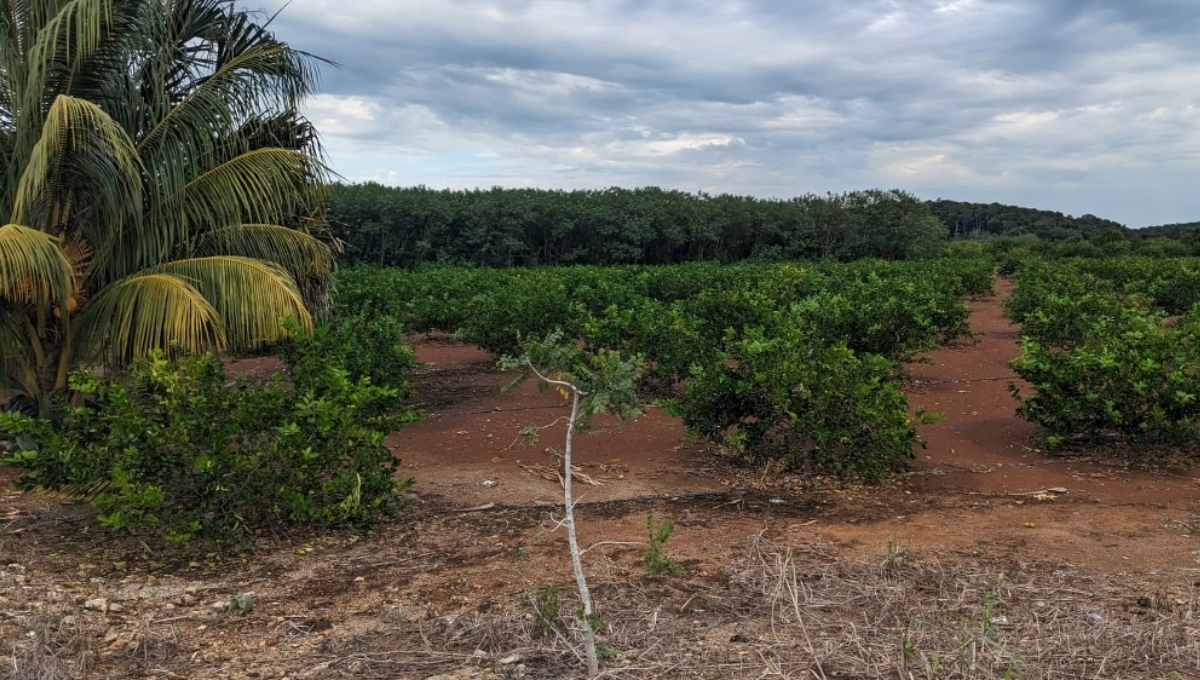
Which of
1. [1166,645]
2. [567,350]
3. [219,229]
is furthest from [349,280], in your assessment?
[1166,645]

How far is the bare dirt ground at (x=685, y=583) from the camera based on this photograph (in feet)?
11.9

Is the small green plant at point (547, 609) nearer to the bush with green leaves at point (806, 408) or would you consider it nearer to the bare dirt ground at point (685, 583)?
the bare dirt ground at point (685, 583)

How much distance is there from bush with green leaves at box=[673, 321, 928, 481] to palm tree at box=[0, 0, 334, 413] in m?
3.25

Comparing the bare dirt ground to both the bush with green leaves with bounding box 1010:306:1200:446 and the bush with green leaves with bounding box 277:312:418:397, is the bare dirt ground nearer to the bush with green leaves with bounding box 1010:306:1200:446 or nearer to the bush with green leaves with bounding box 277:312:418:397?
the bush with green leaves with bounding box 1010:306:1200:446

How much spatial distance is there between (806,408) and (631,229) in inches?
1496

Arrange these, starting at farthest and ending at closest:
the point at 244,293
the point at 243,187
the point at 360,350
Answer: the point at 360,350 → the point at 243,187 → the point at 244,293

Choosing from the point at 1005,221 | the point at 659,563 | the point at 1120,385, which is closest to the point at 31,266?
the point at 659,563

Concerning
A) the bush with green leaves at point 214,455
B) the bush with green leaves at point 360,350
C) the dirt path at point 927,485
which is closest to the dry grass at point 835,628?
the dirt path at point 927,485

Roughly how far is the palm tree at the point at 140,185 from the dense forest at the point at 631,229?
110 ft

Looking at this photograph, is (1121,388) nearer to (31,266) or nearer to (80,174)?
(31,266)

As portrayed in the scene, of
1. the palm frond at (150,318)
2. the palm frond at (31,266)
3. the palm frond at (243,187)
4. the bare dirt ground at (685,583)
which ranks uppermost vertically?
the palm frond at (243,187)

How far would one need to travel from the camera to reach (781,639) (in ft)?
12.3

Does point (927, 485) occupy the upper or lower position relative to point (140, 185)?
lower

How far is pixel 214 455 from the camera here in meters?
5.06
